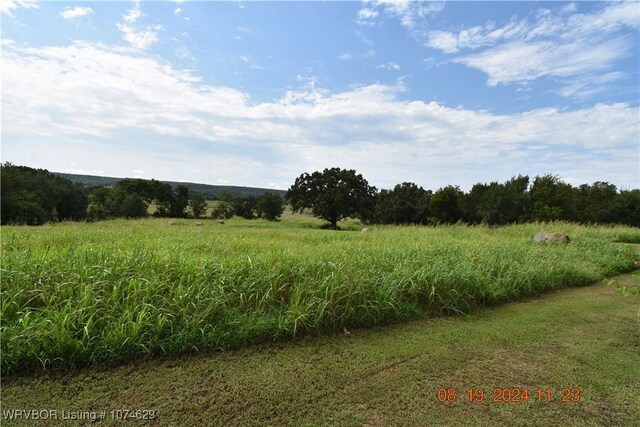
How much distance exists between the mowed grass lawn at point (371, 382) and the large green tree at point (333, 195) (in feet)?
91.2

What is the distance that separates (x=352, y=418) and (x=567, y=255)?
7.61 meters

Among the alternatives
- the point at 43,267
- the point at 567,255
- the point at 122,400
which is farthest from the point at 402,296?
the point at 567,255

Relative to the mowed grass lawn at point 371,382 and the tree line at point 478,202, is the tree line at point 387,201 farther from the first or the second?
the mowed grass lawn at point 371,382

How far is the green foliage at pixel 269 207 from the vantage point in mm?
45375

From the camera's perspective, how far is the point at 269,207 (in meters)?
45.8

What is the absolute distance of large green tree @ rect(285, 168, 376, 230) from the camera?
31047mm

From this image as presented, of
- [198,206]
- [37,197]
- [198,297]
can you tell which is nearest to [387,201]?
[198,206]

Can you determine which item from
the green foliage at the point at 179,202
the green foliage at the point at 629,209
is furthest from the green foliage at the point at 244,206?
the green foliage at the point at 629,209

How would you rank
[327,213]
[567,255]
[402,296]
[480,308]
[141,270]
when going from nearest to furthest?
[141,270] → [402,296] → [480,308] → [567,255] → [327,213]

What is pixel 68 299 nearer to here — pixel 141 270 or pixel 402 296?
pixel 141 270

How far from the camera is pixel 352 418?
1879 mm

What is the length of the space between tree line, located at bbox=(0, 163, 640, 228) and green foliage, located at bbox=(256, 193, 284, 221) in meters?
0.50

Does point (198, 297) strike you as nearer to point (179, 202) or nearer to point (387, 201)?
point (387, 201)
